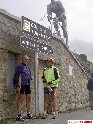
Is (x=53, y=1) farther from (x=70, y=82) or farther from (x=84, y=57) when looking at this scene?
(x=84, y=57)

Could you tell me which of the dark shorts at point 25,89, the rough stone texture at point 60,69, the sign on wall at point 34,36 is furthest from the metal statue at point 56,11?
the dark shorts at point 25,89

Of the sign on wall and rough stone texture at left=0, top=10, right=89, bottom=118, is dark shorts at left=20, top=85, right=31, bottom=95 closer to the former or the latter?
rough stone texture at left=0, top=10, right=89, bottom=118

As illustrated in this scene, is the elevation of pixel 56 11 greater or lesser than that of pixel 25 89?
greater

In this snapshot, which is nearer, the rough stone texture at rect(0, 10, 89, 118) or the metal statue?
the rough stone texture at rect(0, 10, 89, 118)

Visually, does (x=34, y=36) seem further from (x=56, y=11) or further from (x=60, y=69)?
(x=56, y=11)

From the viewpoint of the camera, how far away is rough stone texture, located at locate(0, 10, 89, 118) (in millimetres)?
11055

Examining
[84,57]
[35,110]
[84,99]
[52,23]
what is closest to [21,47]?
[35,110]

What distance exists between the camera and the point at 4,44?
36.5 ft

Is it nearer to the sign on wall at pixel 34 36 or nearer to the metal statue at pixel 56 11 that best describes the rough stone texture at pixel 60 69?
the sign on wall at pixel 34 36

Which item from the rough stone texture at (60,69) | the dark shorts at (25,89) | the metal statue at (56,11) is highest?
the metal statue at (56,11)

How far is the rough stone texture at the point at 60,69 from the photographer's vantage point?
11.1 m

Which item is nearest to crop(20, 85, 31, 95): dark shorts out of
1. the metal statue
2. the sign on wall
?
the sign on wall

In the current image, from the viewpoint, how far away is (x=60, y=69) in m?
15.3

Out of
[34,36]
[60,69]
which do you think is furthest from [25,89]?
[60,69]
